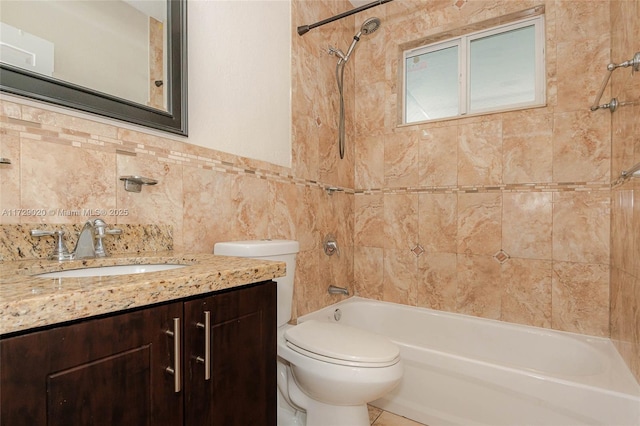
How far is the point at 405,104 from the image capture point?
2424 millimetres

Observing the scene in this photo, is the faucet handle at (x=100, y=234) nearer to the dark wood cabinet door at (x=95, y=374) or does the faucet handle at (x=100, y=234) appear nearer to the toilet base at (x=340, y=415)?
the dark wood cabinet door at (x=95, y=374)

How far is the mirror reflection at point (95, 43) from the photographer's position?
91cm

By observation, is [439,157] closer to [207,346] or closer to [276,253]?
[276,253]

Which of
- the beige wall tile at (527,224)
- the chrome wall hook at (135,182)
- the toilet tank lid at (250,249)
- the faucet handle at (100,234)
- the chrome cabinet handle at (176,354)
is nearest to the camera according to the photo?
the chrome cabinet handle at (176,354)

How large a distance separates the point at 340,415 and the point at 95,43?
1.64 meters

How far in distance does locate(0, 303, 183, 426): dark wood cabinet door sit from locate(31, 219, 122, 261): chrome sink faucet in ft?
1.55

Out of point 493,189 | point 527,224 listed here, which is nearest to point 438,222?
point 493,189

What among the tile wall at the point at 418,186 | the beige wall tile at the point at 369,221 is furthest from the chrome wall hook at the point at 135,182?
the beige wall tile at the point at 369,221

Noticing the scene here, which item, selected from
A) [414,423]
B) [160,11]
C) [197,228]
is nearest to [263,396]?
[197,228]

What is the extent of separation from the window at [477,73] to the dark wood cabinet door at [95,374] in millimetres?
2207

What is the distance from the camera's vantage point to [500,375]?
140 cm

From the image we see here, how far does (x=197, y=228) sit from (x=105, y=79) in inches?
24.2

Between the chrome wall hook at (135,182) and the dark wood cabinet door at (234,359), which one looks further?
the chrome wall hook at (135,182)

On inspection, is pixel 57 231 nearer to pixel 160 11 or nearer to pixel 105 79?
pixel 105 79
